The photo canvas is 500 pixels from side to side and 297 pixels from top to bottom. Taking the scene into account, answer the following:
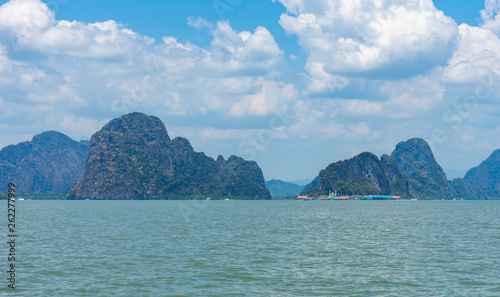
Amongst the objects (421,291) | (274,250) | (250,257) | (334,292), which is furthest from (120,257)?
(421,291)

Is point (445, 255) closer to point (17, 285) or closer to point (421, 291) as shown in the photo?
point (421, 291)

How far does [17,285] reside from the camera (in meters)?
40.2

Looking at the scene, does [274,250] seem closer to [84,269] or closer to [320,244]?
[320,244]

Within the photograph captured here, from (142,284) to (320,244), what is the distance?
112 ft

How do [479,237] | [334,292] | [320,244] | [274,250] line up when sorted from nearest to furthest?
[334,292]
[274,250]
[320,244]
[479,237]

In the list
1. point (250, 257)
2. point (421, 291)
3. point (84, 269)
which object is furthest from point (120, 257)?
point (421, 291)

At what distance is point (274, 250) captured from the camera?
62.4 meters

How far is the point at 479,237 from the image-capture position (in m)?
82.8

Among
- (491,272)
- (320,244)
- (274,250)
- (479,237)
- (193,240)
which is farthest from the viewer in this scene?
(479,237)

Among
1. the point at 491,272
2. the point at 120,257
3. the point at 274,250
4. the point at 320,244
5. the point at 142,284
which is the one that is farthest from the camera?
the point at 320,244

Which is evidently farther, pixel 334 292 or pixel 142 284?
pixel 142 284

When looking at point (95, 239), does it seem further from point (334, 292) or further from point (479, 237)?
point (479, 237)

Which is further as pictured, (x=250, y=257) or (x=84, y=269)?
(x=250, y=257)

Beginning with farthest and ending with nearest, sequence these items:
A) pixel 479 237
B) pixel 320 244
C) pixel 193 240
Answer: pixel 479 237 → pixel 193 240 → pixel 320 244
